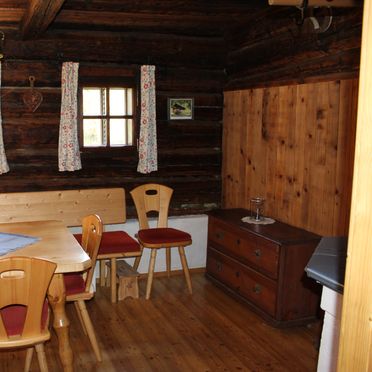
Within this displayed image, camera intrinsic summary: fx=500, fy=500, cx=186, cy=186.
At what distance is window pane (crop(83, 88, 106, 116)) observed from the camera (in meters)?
4.75

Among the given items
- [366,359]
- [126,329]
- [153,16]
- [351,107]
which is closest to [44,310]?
[126,329]

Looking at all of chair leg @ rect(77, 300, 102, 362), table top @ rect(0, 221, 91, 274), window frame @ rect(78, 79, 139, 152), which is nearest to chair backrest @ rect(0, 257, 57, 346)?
table top @ rect(0, 221, 91, 274)

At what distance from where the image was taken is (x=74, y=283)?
3.14m

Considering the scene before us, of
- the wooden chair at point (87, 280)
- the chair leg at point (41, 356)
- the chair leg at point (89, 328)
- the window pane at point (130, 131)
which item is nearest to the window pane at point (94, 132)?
the window pane at point (130, 131)

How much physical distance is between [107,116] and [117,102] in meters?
0.19

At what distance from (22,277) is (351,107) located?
2399mm

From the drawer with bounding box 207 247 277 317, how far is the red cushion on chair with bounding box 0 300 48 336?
1.76 metres

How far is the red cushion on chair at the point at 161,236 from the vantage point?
433 cm

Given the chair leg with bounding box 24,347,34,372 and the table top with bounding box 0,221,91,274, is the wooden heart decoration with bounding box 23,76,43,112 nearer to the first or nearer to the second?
the table top with bounding box 0,221,91,274

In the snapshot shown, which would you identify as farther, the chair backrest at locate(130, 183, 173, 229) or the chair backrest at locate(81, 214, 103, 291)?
the chair backrest at locate(130, 183, 173, 229)

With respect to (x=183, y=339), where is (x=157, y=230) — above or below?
above

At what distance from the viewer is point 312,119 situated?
3.85 metres

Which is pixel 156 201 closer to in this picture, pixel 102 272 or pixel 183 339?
pixel 102 272

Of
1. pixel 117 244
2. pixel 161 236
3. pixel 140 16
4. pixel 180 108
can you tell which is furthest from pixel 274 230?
pixel 140 16
